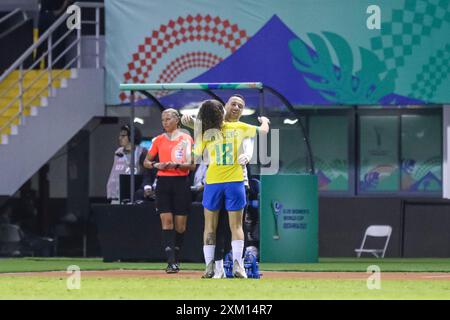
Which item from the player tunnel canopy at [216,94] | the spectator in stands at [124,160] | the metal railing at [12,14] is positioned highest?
the metal railing at [12,14]

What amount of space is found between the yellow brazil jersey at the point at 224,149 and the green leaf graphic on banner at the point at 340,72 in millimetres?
9729

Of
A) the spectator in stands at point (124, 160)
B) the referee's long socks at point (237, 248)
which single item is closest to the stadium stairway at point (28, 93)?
the spectator in stands at point (124, 160)

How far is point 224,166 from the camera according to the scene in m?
18.3

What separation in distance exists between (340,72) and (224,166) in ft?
32.9

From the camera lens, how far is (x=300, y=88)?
91.9 feet

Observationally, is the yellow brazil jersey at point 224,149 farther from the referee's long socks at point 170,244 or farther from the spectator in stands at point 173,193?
the referee's long socks at point 170,244

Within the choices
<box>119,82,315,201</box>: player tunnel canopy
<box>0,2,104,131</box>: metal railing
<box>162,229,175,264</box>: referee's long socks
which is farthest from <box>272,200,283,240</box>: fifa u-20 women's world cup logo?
<box>0,2,104,131</box>: metal railing

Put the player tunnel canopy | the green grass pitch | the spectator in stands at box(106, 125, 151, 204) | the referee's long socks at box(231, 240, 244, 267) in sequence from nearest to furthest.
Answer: the green grass pitch
the referee's long socks at box(231, 240, 244, 267)
the player tunnel canopy
the spectator in stands at box(106, 125, 151, 204)

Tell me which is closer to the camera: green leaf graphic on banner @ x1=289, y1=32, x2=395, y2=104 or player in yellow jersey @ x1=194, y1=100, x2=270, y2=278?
player in yellow jersey @ x1=194, y1=100, x2=270, y2=278

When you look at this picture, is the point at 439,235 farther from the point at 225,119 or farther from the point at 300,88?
the point at 225,119

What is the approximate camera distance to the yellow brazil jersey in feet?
59.9

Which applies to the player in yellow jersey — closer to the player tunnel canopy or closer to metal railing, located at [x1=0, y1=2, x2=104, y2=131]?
the player tunnel canopy

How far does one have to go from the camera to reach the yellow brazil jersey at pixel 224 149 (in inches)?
719
